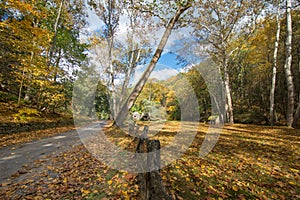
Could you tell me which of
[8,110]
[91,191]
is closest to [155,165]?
[91,191]

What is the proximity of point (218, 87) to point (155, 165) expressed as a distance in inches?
709

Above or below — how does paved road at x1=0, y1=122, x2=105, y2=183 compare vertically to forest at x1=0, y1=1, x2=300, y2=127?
below

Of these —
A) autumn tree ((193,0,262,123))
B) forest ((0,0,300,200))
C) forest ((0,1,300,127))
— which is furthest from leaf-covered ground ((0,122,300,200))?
autumn tree ((193,0,262,123))

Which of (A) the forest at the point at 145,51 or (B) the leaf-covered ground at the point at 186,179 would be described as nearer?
(B) the leaf-covered ground at the point at 186,179

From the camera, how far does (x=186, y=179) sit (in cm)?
273

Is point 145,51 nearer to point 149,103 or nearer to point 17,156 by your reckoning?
point 149,103

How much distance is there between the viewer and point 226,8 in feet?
36.4

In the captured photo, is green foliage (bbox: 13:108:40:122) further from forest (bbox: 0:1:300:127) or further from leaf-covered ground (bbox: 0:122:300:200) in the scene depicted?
leaf-covered ground (bbox: 0:122:300:200)

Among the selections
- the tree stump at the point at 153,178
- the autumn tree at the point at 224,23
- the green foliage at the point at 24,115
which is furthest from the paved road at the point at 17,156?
the autumn tree at the point at 224,23

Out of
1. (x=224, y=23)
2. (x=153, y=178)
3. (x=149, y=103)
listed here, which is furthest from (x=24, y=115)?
(x=224, y=23)

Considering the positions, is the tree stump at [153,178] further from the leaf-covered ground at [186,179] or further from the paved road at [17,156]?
the paved road at [17,156]

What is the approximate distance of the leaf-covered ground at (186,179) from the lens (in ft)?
7.80

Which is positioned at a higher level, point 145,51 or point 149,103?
point 145,51

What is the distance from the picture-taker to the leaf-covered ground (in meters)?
2.38
